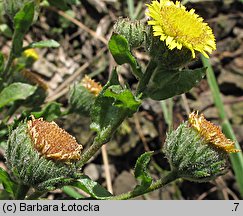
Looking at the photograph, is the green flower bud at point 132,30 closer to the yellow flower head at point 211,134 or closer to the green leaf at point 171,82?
the green leaf at point 171,82

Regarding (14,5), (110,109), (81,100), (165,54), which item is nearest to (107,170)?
(81,100)

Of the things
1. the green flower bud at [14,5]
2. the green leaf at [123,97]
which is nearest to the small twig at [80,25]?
the green flower bud at [14,5]

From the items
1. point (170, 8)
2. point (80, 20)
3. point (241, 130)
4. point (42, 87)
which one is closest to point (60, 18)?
point (80, 20)

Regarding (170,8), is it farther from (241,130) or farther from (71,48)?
(71,48)

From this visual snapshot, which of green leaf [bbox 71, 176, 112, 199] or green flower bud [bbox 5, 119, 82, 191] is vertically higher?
green flower bud [bbox 5, 119, 82, 191]

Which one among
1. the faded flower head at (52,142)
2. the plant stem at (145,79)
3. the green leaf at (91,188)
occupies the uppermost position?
the plant stem at (145,79)

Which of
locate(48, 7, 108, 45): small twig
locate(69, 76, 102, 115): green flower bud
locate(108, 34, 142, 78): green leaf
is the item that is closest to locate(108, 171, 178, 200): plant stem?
locate(108, 34, 142, 78): green leaf

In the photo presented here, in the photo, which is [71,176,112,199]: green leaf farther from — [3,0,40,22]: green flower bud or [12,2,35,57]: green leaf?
[3,0,40,22]: green flower bud
